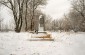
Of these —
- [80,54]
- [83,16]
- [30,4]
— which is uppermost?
[30,4]

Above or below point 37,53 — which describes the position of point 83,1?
above

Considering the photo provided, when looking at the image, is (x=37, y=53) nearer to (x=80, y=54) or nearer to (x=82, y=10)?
(x=80, y=54)

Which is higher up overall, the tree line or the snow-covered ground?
the tree line

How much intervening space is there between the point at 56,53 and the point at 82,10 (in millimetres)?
28886

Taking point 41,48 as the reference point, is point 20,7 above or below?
above

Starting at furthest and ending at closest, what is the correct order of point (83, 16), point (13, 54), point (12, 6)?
point (83, 16) < point (12, 6) < point (13, 54)

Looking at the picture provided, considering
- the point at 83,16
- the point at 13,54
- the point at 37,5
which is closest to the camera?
the point at 13,54

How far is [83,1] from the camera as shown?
124 ft

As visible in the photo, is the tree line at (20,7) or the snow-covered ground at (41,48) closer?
the snow-covered ground at (41,48)

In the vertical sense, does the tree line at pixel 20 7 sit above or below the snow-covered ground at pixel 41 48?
above

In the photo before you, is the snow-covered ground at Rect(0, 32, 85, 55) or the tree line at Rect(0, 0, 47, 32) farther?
the tree line at Rect(0, 0, 47, 32)

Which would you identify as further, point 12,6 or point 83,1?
point 83,1

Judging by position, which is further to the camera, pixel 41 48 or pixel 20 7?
pixel 20 7

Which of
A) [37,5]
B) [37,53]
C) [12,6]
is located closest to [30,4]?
[37,5]
